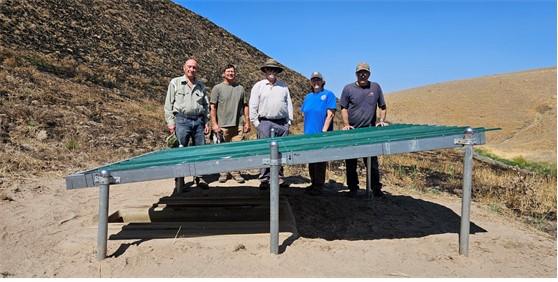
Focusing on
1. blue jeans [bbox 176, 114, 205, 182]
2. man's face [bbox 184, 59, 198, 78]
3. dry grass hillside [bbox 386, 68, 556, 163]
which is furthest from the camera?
dry grass hillside [bbox 386, 68, 556, 163]

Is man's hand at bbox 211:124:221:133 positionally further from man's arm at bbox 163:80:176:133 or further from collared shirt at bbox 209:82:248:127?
man's arm at bbox 163:80:176:133

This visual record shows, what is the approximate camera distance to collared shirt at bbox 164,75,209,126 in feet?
21.2

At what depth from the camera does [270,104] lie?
6.46 meters

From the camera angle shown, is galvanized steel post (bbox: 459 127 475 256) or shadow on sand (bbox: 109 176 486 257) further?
shadow on sand (bbox: 109 176 486 257)

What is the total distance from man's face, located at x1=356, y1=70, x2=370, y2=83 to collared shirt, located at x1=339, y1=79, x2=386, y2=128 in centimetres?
10

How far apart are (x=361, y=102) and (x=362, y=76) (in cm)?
36

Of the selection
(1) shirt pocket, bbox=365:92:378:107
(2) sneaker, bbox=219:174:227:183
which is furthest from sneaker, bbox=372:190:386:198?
(2) sneaker, bbox=219:174:227:183

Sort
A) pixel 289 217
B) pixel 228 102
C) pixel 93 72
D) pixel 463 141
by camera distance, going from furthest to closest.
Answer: pixel 93 72
pixel 228 102
pixel 289 217
pixel 463 141

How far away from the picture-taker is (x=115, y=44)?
23.8m

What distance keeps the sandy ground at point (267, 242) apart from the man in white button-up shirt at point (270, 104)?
3.25 ft

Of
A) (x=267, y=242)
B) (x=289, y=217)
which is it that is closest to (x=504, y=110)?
(x=289, y=217)

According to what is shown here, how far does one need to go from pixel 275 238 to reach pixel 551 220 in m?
5.49

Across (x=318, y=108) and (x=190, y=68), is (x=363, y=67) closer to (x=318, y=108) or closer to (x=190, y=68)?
(x=318, y=108)
